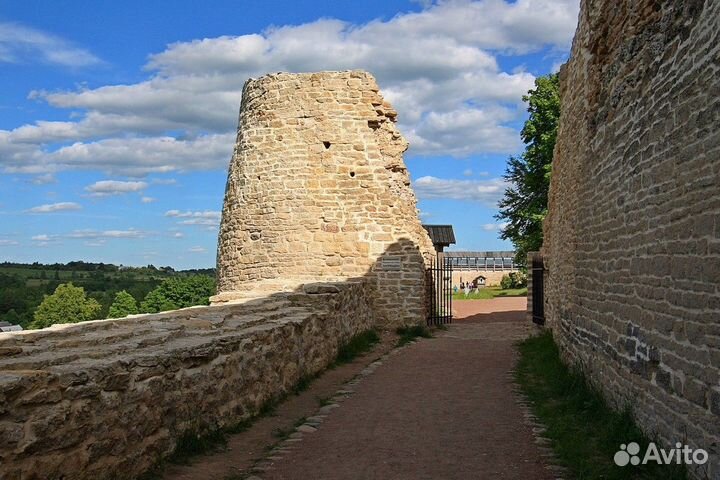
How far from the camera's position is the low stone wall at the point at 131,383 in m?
4.35

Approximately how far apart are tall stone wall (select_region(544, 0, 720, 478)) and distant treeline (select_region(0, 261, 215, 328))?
29068mm

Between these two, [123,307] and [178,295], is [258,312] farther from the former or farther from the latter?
[123,307]

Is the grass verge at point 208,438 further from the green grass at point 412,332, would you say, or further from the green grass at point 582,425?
the green grass at point 412,332

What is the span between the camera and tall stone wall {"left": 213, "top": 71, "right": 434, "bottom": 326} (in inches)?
628

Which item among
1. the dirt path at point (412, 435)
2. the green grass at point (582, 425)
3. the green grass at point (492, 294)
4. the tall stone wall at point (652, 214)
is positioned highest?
the tall stone wall at point (652, 214)

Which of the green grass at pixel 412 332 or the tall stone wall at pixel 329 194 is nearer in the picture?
the green grass at pixel 412 332

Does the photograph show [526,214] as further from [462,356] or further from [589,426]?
[589,426]

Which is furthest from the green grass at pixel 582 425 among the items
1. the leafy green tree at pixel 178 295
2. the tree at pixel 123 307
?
the tree at pixel 123 307

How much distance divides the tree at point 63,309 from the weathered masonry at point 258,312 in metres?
20.4

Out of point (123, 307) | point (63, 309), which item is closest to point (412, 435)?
point (123, 307)

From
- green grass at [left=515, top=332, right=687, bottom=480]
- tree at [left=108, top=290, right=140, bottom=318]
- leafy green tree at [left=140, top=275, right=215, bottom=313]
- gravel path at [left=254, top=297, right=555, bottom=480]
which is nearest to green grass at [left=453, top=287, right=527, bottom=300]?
leafy green tree at [left=140, top=275, right=215, bottom=313]

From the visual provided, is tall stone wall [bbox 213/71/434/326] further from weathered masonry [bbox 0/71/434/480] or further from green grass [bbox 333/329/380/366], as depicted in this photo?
green grass [bbox 333/329/380/366]

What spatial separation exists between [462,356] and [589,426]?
608 cm

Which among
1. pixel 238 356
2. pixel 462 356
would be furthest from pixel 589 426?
pixel 462 356
